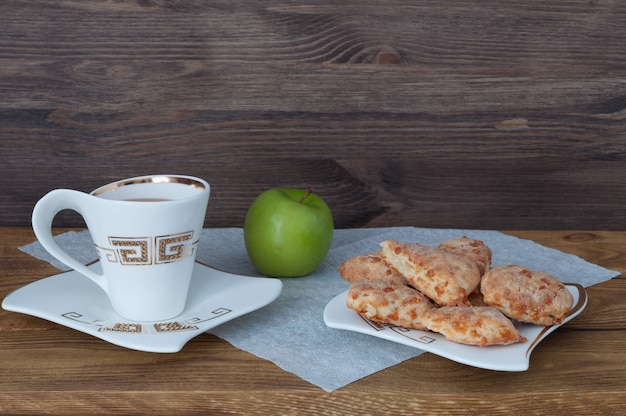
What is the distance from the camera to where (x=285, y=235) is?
102 cm

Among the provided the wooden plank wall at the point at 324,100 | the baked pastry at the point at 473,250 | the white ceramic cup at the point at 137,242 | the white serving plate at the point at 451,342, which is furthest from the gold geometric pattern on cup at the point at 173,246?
the wooden plank wall at the point at 324,100

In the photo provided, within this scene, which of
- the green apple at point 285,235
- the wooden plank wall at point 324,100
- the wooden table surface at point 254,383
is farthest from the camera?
the wooden plank wall at point 324,100

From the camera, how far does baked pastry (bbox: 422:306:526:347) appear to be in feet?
2.45

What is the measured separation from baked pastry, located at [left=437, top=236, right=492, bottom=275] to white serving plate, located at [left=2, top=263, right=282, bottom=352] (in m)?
0.22

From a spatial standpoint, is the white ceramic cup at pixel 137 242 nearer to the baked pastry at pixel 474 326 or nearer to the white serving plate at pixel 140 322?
the white serving plate at pixel 140 322

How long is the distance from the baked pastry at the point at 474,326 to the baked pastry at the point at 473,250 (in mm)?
124

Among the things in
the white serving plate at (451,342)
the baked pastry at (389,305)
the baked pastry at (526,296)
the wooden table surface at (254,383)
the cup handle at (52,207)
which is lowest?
the wooden table surface at (254,383)

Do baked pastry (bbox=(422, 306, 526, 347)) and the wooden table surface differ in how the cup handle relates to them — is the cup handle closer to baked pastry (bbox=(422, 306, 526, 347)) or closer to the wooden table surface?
the wooden table surface

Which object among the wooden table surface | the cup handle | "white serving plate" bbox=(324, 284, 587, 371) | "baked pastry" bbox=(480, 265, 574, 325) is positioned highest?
the cup handle

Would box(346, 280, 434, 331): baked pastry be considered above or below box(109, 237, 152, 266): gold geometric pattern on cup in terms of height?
below

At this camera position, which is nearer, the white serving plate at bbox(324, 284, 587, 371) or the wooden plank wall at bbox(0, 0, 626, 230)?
the white serving plate at bbox(324, 284, 587, 371)

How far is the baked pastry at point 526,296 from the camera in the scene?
2.65 ft

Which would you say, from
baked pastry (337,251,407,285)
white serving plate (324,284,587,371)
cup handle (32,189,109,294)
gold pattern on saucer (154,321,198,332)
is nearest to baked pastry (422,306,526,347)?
white serving plate (324,284,587,371)

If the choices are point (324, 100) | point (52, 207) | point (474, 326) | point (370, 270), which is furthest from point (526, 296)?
point (324, 100)
